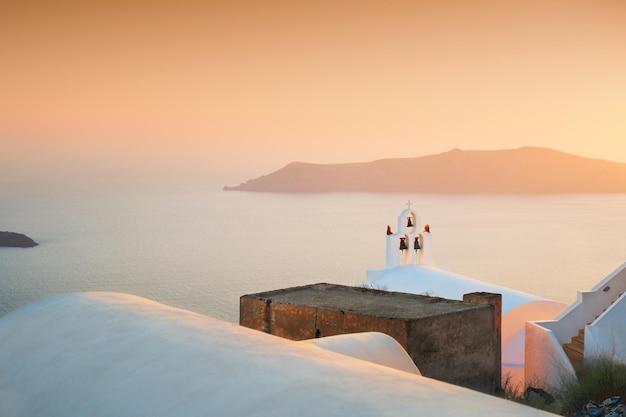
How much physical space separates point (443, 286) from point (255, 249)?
2454 inches

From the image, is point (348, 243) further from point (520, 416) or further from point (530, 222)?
point (520, 416)

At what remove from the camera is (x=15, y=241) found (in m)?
74.8

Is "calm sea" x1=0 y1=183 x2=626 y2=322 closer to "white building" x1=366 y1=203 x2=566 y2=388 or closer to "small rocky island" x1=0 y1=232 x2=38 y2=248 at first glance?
"small rocky island" x1=0 y1=232 x2=38 y2=248

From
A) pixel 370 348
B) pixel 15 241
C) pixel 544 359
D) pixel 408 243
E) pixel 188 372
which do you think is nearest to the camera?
pixel 188 372

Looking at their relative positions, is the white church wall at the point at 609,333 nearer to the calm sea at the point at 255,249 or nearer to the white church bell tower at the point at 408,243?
the white church bell tower at the point at 408,243

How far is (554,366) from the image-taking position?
1351 centimetres

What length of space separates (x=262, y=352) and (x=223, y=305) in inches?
1838

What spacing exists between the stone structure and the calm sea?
34624 millimetres

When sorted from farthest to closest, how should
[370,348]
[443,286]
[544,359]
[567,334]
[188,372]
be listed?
[443,286]
[567,334]
[544,359]
[370,348]
[188,372]

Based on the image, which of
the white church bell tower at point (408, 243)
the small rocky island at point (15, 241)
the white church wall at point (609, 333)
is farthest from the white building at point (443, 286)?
the small rocky island at point (15, 241)

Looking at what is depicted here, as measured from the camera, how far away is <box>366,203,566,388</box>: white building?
17219 millimetres

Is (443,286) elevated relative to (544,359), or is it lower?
elevated

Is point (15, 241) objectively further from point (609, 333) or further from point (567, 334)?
point (609, 333)

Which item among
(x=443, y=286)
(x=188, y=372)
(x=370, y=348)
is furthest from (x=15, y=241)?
(x=188, y=372)
